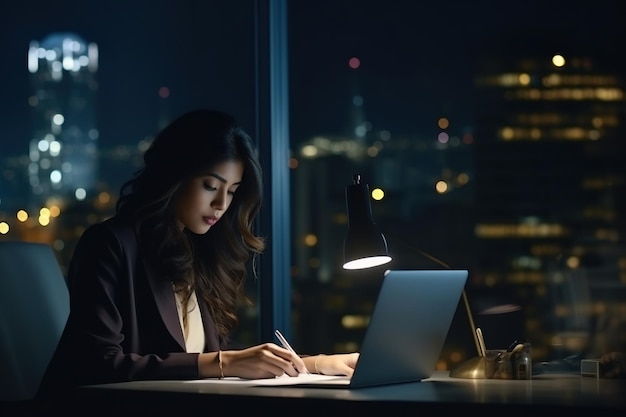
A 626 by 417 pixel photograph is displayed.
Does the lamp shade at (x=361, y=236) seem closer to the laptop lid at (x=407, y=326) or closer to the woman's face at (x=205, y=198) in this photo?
the laptop lid at (x=407, y=326)

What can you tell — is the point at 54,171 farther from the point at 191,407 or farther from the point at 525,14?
the point at 191,407

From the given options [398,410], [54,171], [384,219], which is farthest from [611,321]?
[54,171]

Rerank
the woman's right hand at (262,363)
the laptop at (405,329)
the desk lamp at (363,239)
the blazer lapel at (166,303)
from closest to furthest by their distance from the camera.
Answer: the laptop at (405,329)
the woman's right hand at (262,363)
the desk lamp at (363,239)
the blazer lapel at (166,303)

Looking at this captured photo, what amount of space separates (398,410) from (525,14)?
2065 mm

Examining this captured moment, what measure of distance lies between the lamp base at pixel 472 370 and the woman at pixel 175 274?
0.26 m

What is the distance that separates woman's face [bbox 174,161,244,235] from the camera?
265cm

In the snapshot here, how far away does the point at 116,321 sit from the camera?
7.80 feet

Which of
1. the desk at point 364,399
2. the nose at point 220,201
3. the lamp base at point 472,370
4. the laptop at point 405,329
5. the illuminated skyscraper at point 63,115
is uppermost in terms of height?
the illuminated skyscraper at point 63,115

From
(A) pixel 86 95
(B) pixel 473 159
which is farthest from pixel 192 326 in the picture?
(A) pixel 86 95

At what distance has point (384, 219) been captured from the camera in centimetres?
361

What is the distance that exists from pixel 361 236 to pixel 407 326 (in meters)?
0.30

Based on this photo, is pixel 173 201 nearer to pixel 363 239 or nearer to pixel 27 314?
pixel 27 314

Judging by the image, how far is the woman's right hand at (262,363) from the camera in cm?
223

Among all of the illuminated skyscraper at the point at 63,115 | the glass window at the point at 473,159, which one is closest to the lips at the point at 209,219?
the glass window at the point at 473,159
